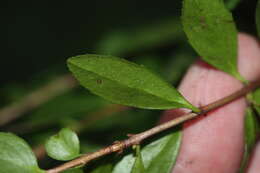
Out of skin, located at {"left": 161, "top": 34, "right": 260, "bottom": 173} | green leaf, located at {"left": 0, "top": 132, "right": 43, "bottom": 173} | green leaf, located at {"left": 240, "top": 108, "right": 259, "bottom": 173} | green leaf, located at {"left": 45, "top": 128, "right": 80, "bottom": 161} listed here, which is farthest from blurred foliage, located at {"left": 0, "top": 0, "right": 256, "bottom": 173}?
green leaf, located at {"left": 240, "top": 108, "right": 259, "bottom": 173}

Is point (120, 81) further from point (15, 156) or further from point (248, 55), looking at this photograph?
point (248, 55)

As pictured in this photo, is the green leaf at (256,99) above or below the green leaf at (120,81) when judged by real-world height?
below

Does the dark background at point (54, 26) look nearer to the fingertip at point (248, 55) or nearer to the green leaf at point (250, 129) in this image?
the fingertip at point (248, 55)

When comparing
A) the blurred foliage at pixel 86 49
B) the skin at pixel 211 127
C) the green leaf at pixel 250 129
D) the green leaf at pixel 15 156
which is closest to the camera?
the green leaf at pixel 15 156

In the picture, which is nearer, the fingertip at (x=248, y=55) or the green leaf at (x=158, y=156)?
the green leaf at (x=158, y=156)

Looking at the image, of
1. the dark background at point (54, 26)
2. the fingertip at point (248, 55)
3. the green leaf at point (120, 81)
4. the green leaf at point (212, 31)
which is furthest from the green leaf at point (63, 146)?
the dark background at point (54, 26)

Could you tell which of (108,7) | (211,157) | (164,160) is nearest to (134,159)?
(164,160)
